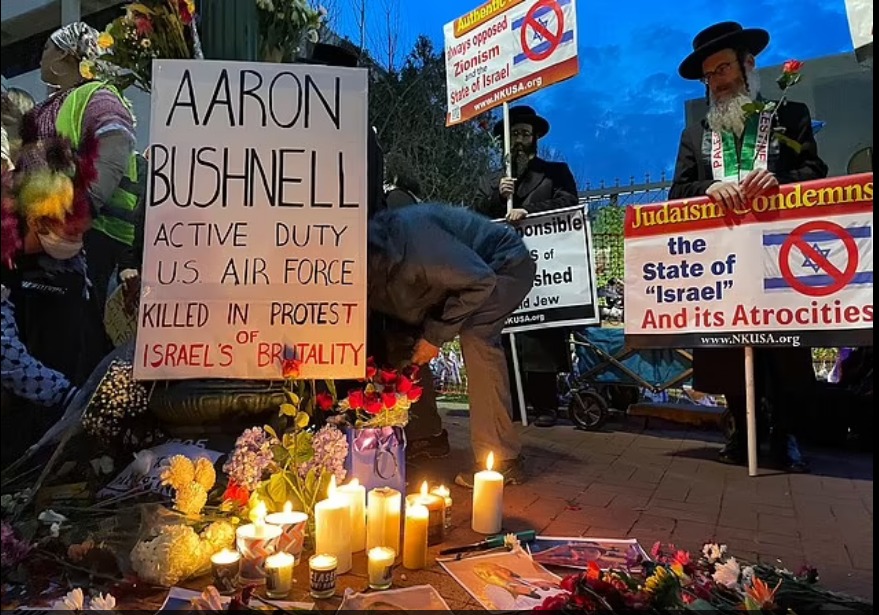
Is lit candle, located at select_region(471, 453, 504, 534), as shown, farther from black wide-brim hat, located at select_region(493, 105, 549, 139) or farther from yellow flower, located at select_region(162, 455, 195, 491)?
black wide-brim hat, located at select_region(493, 105, 549, 139)

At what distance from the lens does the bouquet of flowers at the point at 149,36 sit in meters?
2.21

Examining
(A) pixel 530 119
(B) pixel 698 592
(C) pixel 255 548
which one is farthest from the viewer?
(A) pixel 530 119

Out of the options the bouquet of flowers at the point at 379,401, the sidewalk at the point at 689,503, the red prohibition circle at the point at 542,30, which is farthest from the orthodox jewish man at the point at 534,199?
the bouquet of flowers at the point at 379,401

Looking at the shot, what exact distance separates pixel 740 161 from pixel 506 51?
6.13ft

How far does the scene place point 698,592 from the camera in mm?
1558

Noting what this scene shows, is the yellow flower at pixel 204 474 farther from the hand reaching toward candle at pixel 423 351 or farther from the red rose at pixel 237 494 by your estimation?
the hand reaching toward candle at pixel 423 351

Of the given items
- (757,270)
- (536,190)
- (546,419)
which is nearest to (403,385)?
(757,270)

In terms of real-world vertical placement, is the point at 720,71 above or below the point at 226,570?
above

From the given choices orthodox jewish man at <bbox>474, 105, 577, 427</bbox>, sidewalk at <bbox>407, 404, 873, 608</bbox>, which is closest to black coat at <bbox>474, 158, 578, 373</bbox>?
orthodox jewish man at <bbox>474, 105, 577, 427</bbox>

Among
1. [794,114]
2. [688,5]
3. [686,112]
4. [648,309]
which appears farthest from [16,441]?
[688,5]

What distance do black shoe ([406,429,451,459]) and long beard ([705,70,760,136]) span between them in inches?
87.0

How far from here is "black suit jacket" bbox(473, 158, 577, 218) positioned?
14.6 feet

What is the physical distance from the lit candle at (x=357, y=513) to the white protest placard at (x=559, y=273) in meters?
2.45

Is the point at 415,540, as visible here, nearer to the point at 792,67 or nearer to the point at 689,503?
the point at 689,503
